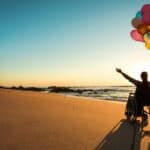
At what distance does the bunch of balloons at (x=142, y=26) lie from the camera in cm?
769

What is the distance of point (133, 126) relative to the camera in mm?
8492

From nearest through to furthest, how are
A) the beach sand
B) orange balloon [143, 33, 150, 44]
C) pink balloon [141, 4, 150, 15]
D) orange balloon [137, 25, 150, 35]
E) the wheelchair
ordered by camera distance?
the beach sand
pink balloon [141, 4, 150, 15]
orange balloon [137, 25, 150, 35]
orange balloon [143, 33, 150, 44]
the wheelchair

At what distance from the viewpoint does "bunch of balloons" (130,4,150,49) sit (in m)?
7.69

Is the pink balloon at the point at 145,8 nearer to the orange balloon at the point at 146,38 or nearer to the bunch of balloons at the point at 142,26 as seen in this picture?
the bunch of balloons at the point at 142,26

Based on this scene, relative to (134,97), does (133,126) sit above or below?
below

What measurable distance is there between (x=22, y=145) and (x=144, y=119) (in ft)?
14.2

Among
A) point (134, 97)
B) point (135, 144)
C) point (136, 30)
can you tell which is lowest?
point (135, 144)

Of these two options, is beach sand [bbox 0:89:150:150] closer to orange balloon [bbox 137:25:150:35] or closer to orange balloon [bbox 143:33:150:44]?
orange balloon [bbox 143:33:150:44]

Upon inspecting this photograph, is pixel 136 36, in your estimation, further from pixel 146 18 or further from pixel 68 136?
pixel 68 136

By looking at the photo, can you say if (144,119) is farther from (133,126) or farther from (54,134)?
(54,134)

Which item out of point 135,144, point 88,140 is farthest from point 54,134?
point 135,144

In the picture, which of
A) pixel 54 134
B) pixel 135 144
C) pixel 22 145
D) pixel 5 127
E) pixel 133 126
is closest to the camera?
pixel 22 145

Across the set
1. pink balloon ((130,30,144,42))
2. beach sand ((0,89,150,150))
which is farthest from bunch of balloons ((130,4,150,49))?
beach sand ((0,89,150,150))

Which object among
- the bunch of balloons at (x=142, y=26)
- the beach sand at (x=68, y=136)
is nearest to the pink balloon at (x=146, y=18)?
the bunch of balloons at (x=142, y=26)
